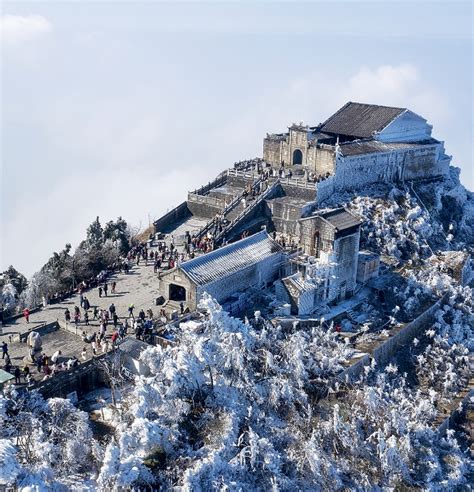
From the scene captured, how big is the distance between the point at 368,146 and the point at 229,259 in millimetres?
24017

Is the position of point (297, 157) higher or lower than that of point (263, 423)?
higher

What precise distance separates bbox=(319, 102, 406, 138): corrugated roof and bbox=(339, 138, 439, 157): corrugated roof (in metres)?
1.54

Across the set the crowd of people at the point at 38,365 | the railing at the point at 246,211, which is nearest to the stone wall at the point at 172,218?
the railing at the point at 246,211

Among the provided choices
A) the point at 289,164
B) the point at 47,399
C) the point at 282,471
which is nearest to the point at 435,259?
the point at 289,164

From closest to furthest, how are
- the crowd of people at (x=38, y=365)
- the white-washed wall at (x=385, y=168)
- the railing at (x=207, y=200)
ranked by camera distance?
the crowd of people at (x=38, y=365) → the railing at (x=207, y=200) → the white-washed wall at (x=385, y=168)

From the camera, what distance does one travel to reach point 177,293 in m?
39.5

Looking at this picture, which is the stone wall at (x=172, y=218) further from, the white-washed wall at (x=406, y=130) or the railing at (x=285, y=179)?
the white-washed wall at (x=406, y=130)

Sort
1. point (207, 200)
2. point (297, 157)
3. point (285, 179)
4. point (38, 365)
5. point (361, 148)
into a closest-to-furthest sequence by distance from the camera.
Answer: point (38, 365)
point (207, 200)
point (285, 179)
point (361, 148)
point (297, 157)

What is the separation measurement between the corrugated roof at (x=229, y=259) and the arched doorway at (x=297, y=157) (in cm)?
1669

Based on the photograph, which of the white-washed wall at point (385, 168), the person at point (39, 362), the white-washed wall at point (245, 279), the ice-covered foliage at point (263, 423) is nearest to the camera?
the ice-covered foliage at point (263, 423)

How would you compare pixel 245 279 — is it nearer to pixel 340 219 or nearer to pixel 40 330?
pixel 340 219

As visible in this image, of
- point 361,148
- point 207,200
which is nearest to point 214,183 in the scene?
point 207,200

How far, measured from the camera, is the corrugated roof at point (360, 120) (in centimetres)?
6188

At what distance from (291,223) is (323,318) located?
13140mm
